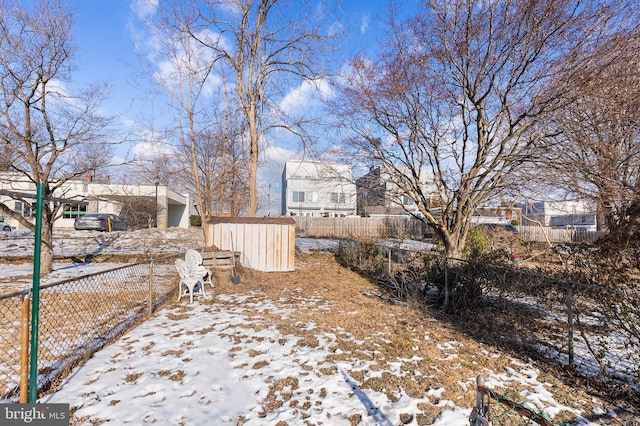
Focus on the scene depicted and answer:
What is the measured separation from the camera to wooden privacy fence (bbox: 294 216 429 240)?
2611 centimetres

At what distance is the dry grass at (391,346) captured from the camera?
2994 millimetres

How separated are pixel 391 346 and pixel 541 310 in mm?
3557

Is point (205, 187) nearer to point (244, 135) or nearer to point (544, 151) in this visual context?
point (244, 135)

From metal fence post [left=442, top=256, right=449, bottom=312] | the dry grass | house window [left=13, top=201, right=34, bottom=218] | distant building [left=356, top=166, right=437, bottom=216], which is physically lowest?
the dry grass

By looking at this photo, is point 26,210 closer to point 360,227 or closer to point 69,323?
A: point 69,323

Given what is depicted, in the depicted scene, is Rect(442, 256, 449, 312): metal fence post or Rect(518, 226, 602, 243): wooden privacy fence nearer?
Rect(442, 256, 449, 312): metal fence post

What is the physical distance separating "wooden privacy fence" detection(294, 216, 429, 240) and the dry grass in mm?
18630

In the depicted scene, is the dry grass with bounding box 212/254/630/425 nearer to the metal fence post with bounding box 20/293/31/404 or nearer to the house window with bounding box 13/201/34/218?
the metal fence post with bounding box 20/293/31/404

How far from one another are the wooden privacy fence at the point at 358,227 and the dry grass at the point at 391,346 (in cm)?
1863

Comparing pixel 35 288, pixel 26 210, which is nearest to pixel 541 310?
pixel 35 288

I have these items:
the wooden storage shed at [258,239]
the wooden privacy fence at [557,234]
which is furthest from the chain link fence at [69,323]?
the wooden privacy fence at [557,234]

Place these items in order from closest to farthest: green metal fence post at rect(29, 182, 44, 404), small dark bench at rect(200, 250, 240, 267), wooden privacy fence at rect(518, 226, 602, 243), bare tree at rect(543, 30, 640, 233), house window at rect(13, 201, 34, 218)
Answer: green metal fence post at rect(29, 182, 44, 404)
bare tree at rect(543, 30, 640, 233)
small dark bench at rect(200, 250, 240, 267)
house window at rect(13, 201, 34, 218)
wooden privacy fence at rect(518, 226, 602, 243)

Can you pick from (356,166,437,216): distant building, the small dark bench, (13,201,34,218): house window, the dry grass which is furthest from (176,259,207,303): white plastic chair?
(356,166,437,216): distant building

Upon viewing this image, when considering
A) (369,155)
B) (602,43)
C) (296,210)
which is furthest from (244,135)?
(296,210)
